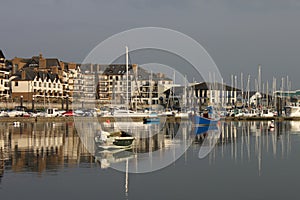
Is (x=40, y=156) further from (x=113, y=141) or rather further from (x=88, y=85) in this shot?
(x=88, y=85)

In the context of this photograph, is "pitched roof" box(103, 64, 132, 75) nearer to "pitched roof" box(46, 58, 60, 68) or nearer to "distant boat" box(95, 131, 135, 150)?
"pitched roof" box(46, 58, 60, 68)

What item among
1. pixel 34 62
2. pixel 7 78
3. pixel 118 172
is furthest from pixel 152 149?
pixel 34 62

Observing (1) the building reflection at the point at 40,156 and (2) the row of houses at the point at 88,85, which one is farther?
(2) the row of houses at the point at 88,85

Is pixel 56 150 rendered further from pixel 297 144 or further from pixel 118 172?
pixel 297 144

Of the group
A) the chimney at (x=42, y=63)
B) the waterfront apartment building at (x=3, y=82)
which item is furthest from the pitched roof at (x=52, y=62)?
the waterfront apartment building at (x=3, y=82)

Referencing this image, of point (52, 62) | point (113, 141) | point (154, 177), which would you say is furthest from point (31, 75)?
point (154, 177)

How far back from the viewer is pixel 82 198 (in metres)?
17.3

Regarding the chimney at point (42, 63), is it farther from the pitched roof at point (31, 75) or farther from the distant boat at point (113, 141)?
the distant boat at point (113, 141)

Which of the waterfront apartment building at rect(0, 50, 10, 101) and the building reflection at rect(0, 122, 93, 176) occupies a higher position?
the waterfront apartment building at rect(0, 50, 10, 101)

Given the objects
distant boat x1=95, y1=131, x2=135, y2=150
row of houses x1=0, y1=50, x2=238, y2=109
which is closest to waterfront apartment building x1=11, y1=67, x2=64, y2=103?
row of houses x1=0, y1=50, x2=238, y2=109

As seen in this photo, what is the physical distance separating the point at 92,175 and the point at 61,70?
408 feet

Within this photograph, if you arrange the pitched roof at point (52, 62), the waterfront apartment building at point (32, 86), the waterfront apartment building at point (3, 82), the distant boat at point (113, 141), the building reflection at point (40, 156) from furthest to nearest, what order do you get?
the pitched roof at point (52, 62)
the waterfront apartment building at point (32, 86)
the waterfront apartment building at point (3, 82)
the distant boat at point (113, 141)
the building reflection at point (40, 156)

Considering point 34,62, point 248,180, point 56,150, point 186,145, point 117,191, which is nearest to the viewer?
point 117,191

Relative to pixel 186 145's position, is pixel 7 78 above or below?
above
